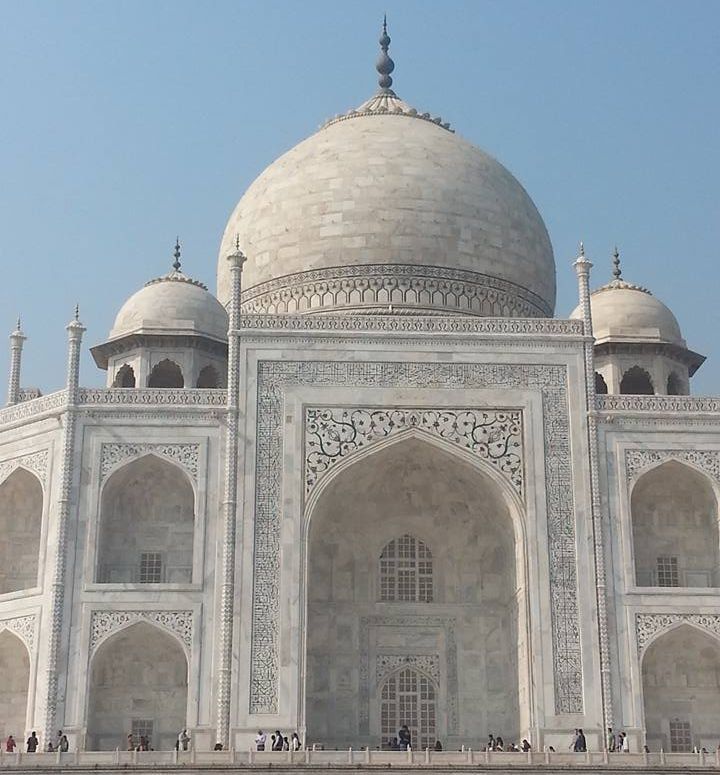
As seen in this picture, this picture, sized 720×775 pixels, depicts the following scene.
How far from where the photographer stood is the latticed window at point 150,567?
18.3 meters

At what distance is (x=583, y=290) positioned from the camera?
19.2 metres

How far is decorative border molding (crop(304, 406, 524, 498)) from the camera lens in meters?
18.2

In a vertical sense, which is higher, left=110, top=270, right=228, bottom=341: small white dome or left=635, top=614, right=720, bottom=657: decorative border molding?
left=110, top=270, right=228, bottom=341: small white dome

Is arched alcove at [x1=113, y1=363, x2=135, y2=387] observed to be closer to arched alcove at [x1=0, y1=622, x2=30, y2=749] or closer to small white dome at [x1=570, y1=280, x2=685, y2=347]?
arched alcove at [x1=0, y1=622, x2=30, y2=749]

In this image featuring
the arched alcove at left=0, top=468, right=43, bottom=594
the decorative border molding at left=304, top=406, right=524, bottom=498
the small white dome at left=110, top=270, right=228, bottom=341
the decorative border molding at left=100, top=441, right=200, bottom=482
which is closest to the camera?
the decorative border molding at left=100, top=441, right=200, bottom=482

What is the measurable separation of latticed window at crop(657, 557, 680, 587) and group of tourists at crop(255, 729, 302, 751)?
498cm

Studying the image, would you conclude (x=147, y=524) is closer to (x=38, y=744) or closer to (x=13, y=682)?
(x=13, y=682)

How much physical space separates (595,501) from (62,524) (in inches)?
252

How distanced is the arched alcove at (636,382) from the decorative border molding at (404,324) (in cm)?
240

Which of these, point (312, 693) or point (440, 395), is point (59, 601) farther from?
point (440, 395)

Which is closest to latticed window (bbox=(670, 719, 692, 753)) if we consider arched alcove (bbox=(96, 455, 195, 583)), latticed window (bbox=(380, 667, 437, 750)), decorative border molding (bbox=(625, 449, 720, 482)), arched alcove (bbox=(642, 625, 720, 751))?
arched alcove (bbox=(642, 625, 720, 751))

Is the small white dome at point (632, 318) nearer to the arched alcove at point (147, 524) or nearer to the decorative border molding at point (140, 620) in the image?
the arched alcove at point (147, 524)

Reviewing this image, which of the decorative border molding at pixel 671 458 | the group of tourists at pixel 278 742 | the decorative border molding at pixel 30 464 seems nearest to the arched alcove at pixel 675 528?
the decorative border molding at pixel 671 458

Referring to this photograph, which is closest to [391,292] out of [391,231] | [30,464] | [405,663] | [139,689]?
[391,231]
